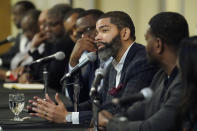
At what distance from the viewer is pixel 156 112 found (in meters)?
3.71

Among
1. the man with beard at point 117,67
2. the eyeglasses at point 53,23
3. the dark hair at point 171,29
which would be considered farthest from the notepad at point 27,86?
the dark hair at point 171,29

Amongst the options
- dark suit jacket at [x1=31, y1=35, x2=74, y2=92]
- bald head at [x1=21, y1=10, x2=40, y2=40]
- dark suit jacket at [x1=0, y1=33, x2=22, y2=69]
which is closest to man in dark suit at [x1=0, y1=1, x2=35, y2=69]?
dark suit jacket at [x1=0, y1=33, x2=22, y2=69]

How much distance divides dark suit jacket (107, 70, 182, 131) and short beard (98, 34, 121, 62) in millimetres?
564

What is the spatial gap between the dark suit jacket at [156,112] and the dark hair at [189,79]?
1.20 feet

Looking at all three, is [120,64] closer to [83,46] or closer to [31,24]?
[83,46]

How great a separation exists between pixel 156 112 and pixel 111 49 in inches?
36.3

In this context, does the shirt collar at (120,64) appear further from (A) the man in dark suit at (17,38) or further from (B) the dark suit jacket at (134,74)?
(A) the man in dark suit at (17,38)

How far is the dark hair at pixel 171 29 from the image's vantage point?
12.7 feet

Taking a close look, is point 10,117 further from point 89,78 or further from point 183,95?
point 183,95

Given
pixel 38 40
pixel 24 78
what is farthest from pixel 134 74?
pixel 38 40

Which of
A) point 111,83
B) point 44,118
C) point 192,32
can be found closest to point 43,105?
point 44,118

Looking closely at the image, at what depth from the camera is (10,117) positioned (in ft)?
15.1

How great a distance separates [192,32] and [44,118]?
5.81 feet

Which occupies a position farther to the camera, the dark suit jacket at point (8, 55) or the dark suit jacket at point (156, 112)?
the dark suit jacket at point (8, 55)
